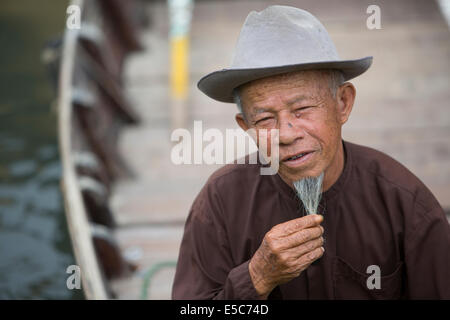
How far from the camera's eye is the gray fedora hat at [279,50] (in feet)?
6.26

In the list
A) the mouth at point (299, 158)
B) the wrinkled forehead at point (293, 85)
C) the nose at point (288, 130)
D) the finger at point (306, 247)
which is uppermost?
the wrinkled forehead at point (293, 85)

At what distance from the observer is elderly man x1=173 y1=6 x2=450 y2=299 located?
1935mm

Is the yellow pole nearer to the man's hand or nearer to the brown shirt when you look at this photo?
the brown shirt

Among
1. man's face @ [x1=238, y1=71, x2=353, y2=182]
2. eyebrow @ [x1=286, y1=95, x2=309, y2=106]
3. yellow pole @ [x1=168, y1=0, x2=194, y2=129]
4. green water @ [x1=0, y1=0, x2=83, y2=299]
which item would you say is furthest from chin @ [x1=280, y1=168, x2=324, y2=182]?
yellow pole @ [x1=168, y1=0, x2=194, y2=129]

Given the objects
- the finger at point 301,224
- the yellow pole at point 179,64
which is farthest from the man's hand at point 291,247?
the yellow pole at point 179,64

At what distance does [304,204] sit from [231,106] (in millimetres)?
3021

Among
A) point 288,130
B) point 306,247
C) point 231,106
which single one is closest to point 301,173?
point 288,130

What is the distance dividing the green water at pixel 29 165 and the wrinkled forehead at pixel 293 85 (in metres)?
2.84

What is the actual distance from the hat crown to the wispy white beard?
405mm

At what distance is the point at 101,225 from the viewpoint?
3.85 meters

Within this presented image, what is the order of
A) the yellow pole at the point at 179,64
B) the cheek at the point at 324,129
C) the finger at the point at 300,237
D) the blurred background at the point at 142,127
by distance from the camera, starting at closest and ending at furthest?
the finger at the point at 300,237, the cheek at the point at 324,129, the blurred background at the point at 142,127, the yellow pole at the point at 179,64

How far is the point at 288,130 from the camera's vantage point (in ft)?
6.36

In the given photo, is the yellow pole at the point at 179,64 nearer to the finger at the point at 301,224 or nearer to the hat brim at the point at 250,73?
the hat brim at the point at 250,73
